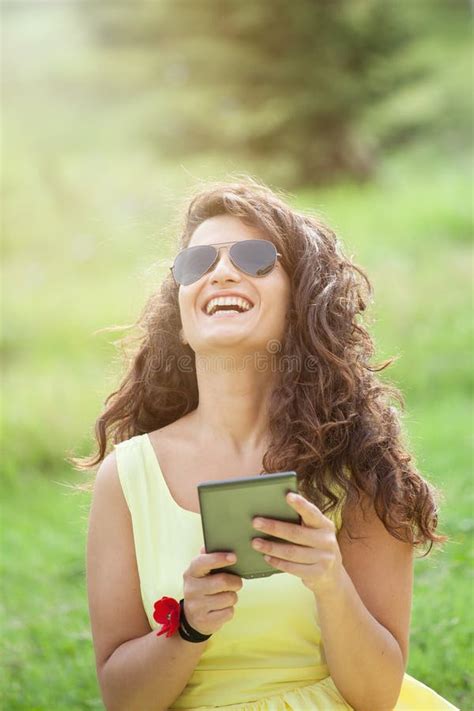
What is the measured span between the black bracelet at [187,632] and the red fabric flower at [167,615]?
15 mm

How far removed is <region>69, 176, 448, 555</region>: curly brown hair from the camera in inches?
90.1

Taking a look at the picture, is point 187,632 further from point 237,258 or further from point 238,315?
point 237,258

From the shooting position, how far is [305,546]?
6.16 ft

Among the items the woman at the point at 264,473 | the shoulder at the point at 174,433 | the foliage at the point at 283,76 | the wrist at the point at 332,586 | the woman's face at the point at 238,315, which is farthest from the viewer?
the foliage at the point at 283,76

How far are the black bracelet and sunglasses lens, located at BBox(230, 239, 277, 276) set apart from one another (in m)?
0.78

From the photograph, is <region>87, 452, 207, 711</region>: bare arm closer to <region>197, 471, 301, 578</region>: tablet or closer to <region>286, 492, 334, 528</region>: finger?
<region>197, 471, 301, 578</region>: tablet

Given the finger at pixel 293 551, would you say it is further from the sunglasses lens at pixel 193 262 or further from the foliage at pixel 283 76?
the foliage at pixel 283 76

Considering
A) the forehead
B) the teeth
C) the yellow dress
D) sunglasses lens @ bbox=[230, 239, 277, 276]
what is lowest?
the yellow dress

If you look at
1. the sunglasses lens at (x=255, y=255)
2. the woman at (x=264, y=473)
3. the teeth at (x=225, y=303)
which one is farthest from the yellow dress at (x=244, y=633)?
the sunglasses lens at (x=255, y=255)

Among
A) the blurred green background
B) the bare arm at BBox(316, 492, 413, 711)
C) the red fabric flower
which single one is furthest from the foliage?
the red fabric flower

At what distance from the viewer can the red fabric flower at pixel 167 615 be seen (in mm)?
2033

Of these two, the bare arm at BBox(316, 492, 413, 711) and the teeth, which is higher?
the teeth

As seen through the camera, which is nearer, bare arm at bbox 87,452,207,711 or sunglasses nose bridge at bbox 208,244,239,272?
bare arm at bbox 87,452,207,711

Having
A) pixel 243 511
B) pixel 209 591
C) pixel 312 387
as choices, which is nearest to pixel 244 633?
pixel 209 591
